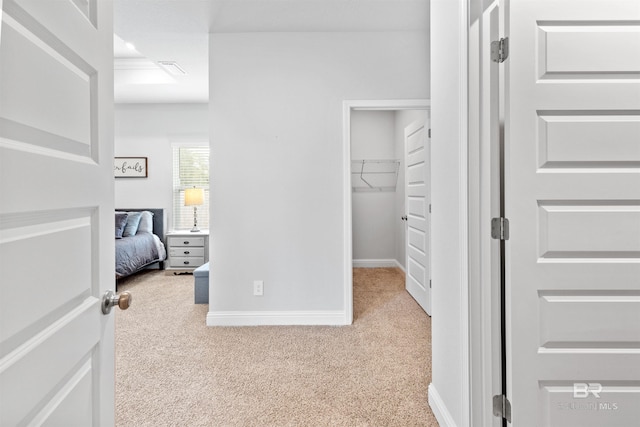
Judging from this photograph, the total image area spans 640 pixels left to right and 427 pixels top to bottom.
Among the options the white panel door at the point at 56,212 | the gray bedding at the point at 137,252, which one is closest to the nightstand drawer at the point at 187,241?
the gray bedding at the point at 137,252

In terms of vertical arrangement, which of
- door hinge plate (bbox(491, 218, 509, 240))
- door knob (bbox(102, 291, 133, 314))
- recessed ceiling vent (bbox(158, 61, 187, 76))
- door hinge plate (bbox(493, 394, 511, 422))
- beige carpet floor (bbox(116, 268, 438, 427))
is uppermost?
recessed ceiling vent (bbox(158, 61, 187, 76))

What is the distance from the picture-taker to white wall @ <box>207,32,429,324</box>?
311cm

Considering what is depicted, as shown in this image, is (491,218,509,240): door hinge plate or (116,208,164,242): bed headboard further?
(116,208,164,242): bed headboard

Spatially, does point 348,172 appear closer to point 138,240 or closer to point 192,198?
point 192,198

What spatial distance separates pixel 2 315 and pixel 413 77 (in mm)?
3166

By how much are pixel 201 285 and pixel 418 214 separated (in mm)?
2338

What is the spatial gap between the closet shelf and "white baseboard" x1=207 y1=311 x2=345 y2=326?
2902 millimetres

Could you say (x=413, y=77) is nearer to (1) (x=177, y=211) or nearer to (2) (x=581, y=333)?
(2) (x=581, y=333)

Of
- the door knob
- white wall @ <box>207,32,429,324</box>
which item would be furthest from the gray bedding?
the door knob

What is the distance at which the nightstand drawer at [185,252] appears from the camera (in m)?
5.18

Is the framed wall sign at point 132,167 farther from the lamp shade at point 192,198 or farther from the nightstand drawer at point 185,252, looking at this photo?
the nightstand drawer at point 185,252

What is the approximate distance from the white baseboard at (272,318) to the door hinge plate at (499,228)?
1.95m
